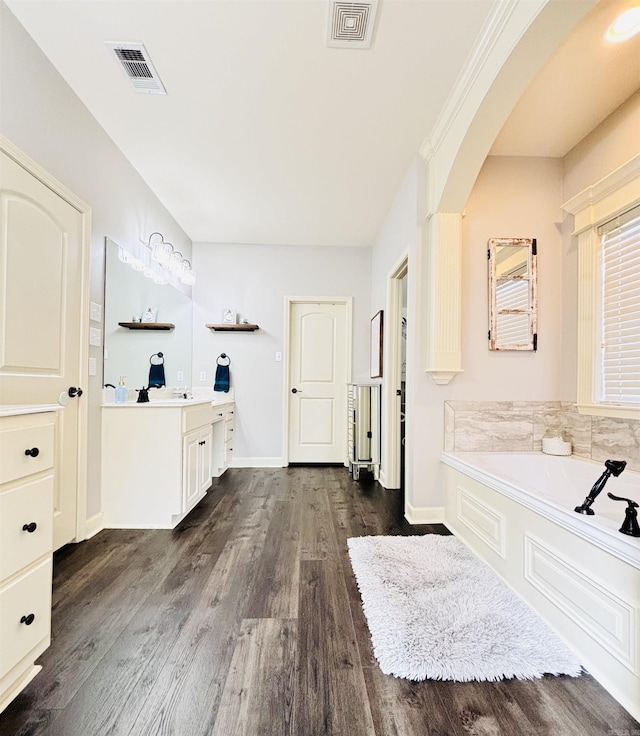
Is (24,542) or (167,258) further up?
(167,258)

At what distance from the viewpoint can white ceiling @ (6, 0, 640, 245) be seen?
5.84ft

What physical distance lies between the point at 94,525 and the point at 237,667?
1630 mm

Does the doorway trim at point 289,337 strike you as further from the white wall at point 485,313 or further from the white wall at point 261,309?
the white wall at point 485,313

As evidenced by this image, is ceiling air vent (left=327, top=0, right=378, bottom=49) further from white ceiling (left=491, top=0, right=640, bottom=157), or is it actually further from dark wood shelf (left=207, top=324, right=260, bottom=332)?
dark wood shelf (left=207, top=324, right=260, bottom=332)

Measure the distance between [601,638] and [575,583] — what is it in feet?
0.57

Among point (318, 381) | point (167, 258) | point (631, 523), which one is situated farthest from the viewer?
point (318, 381)

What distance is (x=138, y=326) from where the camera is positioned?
10.4ft

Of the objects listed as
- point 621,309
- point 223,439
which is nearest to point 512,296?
point 621,309

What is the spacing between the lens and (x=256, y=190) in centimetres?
337

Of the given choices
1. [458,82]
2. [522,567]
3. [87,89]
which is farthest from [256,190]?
[522,567]

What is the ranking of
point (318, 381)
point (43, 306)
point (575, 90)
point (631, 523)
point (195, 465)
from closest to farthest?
1. point (631, 523)
2. point (43, 306)
3. point (575, 90)
4. point (195, 465)
5. point (318, 381)

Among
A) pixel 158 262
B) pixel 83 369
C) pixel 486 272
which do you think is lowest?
pixel 83 369

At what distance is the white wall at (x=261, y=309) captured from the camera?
459cm

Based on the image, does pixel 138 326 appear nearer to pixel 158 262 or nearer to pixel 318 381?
pixel 158 262
